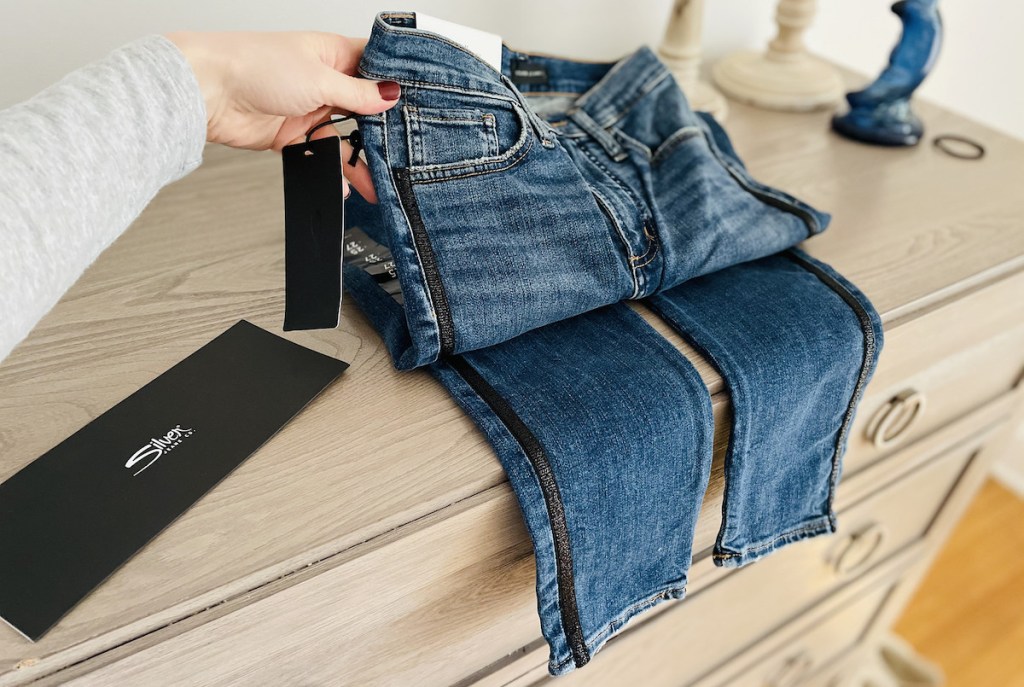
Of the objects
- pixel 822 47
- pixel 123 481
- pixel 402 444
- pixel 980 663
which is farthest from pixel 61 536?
pixel 980 663

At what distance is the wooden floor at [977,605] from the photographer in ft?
4.52

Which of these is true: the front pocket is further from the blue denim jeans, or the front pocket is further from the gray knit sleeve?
the gray knit sleeve

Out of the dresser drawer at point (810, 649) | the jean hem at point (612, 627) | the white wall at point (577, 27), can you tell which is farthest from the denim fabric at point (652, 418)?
the dresser drawer at point (810, 649)

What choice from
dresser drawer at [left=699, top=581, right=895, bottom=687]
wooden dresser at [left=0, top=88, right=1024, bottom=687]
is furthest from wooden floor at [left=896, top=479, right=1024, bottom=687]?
wooden dresser at [left=0, top=88, right=1024, bottom=687]

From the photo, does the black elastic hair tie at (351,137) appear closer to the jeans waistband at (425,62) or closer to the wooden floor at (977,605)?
the jeans waistband at (425,62)

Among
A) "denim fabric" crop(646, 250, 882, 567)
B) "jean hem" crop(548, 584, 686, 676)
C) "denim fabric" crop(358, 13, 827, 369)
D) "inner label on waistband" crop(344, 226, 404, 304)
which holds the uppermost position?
"denim fabric" crop(358, 13, 827, 369)

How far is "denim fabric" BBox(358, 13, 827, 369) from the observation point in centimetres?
53

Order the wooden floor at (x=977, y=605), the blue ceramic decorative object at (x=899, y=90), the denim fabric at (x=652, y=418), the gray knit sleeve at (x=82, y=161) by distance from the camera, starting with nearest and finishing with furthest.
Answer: the gray knit sleeve at (x=82, y=161), the denim fabric at (x=652, y=418), the blue ceramic decorative object at (x=899, y=90), the wooden floor at (x=977, y=605)

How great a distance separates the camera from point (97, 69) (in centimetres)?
47

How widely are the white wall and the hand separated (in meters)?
0.26

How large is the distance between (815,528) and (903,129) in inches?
21.0

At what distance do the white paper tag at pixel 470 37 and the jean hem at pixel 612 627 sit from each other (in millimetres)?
415

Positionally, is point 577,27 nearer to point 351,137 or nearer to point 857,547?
point 351,137

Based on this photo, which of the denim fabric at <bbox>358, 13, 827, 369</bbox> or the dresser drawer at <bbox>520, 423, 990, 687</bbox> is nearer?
the denim fabric at <bbox>358, 13, 827, 369</bbox>
